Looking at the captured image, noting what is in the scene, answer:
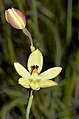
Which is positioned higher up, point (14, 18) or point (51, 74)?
point (14, 18)

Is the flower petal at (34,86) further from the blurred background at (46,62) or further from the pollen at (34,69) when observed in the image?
the blurred background at (46,62)

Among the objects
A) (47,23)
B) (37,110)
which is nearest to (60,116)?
(37,110)

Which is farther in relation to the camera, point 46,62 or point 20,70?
point 46,62

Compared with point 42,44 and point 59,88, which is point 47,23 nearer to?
point 42,44

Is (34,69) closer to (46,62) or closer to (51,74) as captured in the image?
(51,74)

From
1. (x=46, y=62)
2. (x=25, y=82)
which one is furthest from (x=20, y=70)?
(x=46, y=62)

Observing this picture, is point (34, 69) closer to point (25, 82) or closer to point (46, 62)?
point (25, 82)

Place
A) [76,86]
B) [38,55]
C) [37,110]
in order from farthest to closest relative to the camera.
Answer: [76,86] < [37,110] < [38,55]
